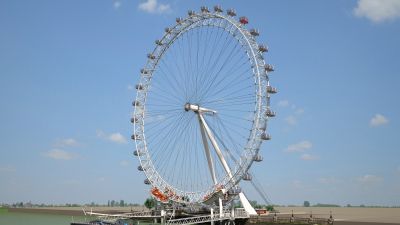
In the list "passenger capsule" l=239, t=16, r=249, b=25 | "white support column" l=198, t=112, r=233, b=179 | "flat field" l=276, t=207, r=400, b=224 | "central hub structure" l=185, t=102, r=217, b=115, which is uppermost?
"passenger capsule" l=239, t=16, r=249, b=25

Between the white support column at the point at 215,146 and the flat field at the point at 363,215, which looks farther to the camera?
the flat field at the point at 363,215

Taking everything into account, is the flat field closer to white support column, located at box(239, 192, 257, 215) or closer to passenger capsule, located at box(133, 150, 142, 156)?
white support column, located at box(239, 192, 257, 215)

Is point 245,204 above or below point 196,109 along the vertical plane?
below

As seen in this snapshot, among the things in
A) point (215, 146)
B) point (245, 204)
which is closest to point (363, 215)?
point (245, 204)

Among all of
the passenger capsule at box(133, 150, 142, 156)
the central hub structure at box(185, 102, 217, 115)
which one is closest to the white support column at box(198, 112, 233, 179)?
the central hub structure at box(185, 102, 217, 115)

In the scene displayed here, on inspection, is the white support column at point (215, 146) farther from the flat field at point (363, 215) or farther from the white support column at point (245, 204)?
the flat field at point (363, 215)

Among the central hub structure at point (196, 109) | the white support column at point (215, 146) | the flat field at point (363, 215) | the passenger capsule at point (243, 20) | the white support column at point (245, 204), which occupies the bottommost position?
the flat field at point (363, 215)

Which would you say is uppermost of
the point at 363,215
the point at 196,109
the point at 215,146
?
the point at 196,109

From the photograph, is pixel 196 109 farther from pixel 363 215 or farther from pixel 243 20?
pixel 363 215

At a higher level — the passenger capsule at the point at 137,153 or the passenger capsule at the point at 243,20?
the passenger capsule at the point at 243,20

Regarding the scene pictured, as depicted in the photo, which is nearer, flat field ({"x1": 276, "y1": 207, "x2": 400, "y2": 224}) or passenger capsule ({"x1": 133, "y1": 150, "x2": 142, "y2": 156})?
flat field ({"x1": 276, "y1": 207, "x2": 400, "y2": 224})

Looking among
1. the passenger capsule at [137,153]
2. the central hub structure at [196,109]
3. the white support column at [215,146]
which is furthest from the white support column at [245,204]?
the passenger capsule at [137,153]

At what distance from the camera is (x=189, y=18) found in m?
71.1

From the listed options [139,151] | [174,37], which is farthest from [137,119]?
[174,37]
